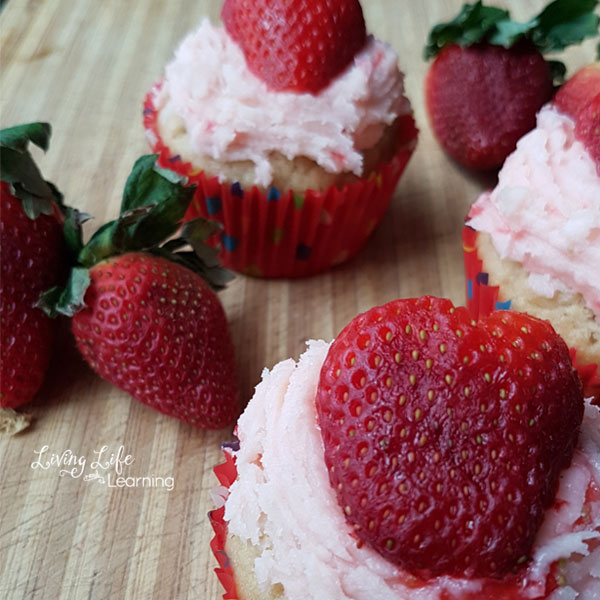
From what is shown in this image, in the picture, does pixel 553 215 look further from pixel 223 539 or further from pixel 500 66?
pixel 223 539

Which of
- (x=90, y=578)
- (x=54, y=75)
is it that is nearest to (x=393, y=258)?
(x=90, y=578)

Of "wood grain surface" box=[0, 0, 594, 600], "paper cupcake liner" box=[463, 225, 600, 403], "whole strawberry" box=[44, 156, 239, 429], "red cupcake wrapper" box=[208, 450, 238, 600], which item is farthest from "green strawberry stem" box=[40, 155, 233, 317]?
"paper cupcake liner" box=[463, 225, 600, 403]

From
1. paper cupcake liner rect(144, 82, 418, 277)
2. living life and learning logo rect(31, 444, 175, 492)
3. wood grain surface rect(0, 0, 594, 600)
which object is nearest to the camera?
wood grain surface rect(0, 0, 594, 600)

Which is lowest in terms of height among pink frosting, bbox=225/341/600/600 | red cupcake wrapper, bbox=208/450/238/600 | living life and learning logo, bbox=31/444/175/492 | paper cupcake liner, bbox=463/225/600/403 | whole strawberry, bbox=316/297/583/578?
living life and learning logo, bbox=31/444/175/492

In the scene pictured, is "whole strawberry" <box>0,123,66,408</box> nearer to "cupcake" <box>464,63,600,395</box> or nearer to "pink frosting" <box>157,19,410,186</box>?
"pink frosting" <box>157,19,410,186</box>

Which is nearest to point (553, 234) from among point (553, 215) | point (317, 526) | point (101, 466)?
point (553, 215)

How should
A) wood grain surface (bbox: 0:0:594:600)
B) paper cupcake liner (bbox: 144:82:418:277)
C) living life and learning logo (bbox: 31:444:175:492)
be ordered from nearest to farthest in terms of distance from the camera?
wood grain surface (bbox: 0:0:594:600) → living life and learning logo (bbox: 31:444:175:492) → paper cupcake liner (bbox: 144:82:418:277)
